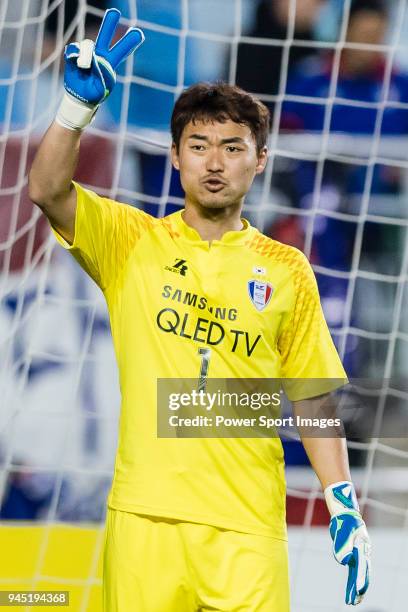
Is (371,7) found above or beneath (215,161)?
above

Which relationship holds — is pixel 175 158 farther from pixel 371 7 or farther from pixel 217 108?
pixel 371 7

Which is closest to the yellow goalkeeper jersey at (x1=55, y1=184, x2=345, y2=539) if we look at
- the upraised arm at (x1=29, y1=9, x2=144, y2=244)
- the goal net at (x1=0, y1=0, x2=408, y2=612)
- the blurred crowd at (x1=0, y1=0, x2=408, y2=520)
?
the upraised arm at (x1=29, y1=9, x2=144, y2=244)

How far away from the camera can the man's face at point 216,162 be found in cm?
245

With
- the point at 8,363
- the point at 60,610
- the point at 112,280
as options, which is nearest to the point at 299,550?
the point at 60,610

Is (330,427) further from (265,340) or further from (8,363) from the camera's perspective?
(8,363)

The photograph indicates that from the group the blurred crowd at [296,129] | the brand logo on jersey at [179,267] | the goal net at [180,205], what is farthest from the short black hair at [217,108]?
the blurred crowd at [296,129]

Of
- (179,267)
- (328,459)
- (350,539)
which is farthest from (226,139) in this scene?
(350,539)

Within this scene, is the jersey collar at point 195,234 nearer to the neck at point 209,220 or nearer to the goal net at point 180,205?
the neck at point 209,220

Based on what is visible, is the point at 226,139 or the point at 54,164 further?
the point at 226,139

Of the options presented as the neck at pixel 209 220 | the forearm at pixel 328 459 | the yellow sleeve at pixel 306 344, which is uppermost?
the neck at pixel 209 220

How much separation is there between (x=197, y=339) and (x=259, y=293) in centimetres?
17

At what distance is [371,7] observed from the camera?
4055 millimetres

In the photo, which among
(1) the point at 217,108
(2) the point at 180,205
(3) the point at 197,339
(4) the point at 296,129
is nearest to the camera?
(3) the point at 197,339

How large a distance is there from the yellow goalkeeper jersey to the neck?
Result: 0.07 ft
